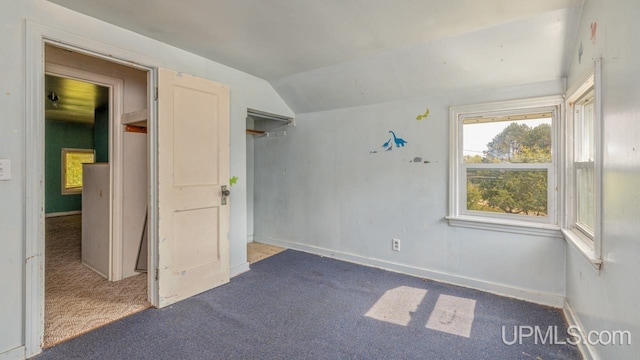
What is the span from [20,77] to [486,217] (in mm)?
3739

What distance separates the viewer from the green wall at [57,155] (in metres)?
6.71

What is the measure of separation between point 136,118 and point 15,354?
1.95 meters

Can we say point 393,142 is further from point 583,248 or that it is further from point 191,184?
point 191,184

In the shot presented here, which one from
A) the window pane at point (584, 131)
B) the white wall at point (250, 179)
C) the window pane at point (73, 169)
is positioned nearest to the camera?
the window pane at point (584, 131)

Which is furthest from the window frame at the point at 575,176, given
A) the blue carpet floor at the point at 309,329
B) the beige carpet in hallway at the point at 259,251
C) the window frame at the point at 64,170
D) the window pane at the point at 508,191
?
the window frame at the point at 64,170

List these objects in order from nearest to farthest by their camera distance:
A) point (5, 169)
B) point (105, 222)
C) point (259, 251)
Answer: point (5, 169), point (105, 222), point (259, 251)

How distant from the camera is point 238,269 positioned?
323cm

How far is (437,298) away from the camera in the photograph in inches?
104

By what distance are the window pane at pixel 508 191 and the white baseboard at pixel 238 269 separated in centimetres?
247

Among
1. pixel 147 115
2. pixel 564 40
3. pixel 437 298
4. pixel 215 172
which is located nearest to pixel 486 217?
pixel 437 298

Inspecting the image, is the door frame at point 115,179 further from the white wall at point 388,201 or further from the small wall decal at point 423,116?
the small wall decal at point 423,116

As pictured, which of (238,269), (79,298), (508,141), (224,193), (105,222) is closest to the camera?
(79,298)

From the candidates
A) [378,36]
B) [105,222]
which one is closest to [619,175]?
[378,36]

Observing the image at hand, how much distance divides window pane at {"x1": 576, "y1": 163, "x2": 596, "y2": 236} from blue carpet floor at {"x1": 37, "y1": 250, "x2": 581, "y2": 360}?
2.54 feet
